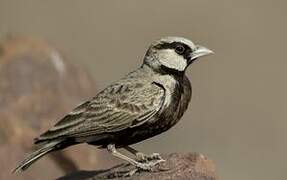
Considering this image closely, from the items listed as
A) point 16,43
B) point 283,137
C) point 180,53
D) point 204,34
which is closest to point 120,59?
point 204,34

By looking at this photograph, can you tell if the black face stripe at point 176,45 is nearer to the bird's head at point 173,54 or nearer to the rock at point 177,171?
the bird's head at point 173,54

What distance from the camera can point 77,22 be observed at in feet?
97.9

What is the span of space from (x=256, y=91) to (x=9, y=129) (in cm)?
1033

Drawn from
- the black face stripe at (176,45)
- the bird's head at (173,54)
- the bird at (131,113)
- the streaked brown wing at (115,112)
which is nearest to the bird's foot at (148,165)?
the bird at (131,113)

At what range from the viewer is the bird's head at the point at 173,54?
13.3 m

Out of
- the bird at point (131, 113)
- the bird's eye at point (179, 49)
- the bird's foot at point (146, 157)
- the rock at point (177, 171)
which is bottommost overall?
the rock at point (177, 171)

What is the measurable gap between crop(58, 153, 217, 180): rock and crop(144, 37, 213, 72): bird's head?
3.11 feet

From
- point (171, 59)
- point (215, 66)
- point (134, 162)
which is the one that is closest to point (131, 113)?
point (134, 162)

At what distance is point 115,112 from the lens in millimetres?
12930

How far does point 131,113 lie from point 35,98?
14.5ft

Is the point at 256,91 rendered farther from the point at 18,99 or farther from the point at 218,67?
the point at 18,99

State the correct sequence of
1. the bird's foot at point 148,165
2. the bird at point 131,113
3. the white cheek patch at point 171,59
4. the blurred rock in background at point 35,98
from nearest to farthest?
the bird at point 131,113 < the bird's foot at point 148,165 < the white cheek patch at point 171,59 < the blurred rock in background at point 35,98

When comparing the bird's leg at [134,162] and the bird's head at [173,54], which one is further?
the bird's head at [173,54]

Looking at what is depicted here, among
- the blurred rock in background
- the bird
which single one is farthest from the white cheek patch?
the blurred rock in background
